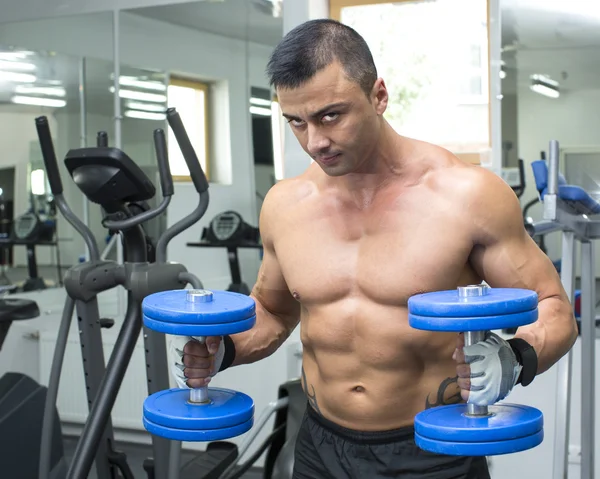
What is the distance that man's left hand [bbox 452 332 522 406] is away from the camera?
1.32m

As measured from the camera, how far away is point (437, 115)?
10.5 ft

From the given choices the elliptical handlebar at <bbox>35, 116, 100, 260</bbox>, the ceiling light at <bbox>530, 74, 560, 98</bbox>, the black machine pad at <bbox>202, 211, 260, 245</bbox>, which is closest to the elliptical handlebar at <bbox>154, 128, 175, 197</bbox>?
the elliptical handlebar at <bbox>35, 116, 100, 260</bbox>

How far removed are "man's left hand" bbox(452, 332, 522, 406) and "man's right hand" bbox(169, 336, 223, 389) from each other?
0.54 metres

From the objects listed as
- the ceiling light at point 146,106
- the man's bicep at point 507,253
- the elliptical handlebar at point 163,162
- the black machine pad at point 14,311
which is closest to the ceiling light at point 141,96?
the ceiling light at point 146,106

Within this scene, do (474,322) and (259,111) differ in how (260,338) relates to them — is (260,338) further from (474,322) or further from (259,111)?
(259,111)

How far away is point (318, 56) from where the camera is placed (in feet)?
5.10

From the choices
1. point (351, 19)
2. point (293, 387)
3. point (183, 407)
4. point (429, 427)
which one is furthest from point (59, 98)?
point (429, 427)

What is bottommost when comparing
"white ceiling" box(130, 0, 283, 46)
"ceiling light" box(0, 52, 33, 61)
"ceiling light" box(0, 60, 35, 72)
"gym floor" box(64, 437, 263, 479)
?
"gym floor" box(64, 437, 263, 479)

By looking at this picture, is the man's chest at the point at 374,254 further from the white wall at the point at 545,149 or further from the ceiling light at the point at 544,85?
the ceiling light at the point at 544,85

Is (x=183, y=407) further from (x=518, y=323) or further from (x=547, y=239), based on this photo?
(x=547, y=239)

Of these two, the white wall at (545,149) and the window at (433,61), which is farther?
the white wall at (545,149)

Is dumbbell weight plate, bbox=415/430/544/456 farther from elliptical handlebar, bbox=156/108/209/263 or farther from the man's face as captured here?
elliptical handlebar, bbox=156/108/209/263

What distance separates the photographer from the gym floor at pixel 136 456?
13.8ft

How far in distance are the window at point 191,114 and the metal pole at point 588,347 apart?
2.74 metres
